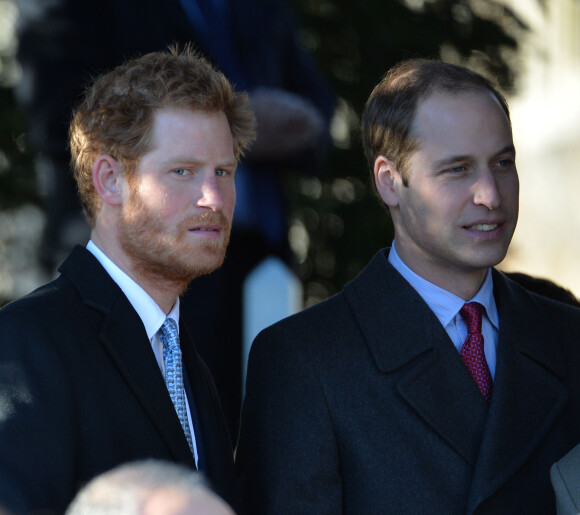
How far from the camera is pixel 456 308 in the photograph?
2891 millimetres

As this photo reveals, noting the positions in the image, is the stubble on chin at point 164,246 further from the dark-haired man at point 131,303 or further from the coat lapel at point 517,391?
the coat lapel at point 517,391

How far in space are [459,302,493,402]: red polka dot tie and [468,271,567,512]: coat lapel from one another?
51 millimetres

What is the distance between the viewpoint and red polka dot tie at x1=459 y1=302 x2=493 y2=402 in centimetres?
288

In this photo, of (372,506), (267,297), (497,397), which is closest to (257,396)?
(372,506)

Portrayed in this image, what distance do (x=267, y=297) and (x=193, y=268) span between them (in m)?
1.37

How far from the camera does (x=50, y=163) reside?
3.73m

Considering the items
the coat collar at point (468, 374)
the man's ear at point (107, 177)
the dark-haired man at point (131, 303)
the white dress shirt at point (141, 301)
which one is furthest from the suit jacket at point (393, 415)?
the man's ear at point (107, 177)

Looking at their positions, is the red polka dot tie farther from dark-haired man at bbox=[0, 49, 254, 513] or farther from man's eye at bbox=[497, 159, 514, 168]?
dark-haired man at bbox=[0, 49, 254, 513]

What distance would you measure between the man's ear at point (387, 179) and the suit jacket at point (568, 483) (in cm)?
83

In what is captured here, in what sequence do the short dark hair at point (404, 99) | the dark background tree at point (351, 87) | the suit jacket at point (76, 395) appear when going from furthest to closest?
the dark background tree at point (351, 87), the short dark hair at point (404, 99), the suit jacket at point (76, 395)

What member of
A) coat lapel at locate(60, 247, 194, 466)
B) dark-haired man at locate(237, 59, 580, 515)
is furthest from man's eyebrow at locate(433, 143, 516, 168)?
coat lapel at locate(60, 247, 194, 466)

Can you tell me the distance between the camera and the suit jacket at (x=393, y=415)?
268cm

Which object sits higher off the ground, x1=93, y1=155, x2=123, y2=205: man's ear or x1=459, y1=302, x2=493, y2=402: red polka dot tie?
x1=93, y1=155, x2=123, y2=205: man's ear

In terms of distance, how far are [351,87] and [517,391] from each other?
2571 mm
